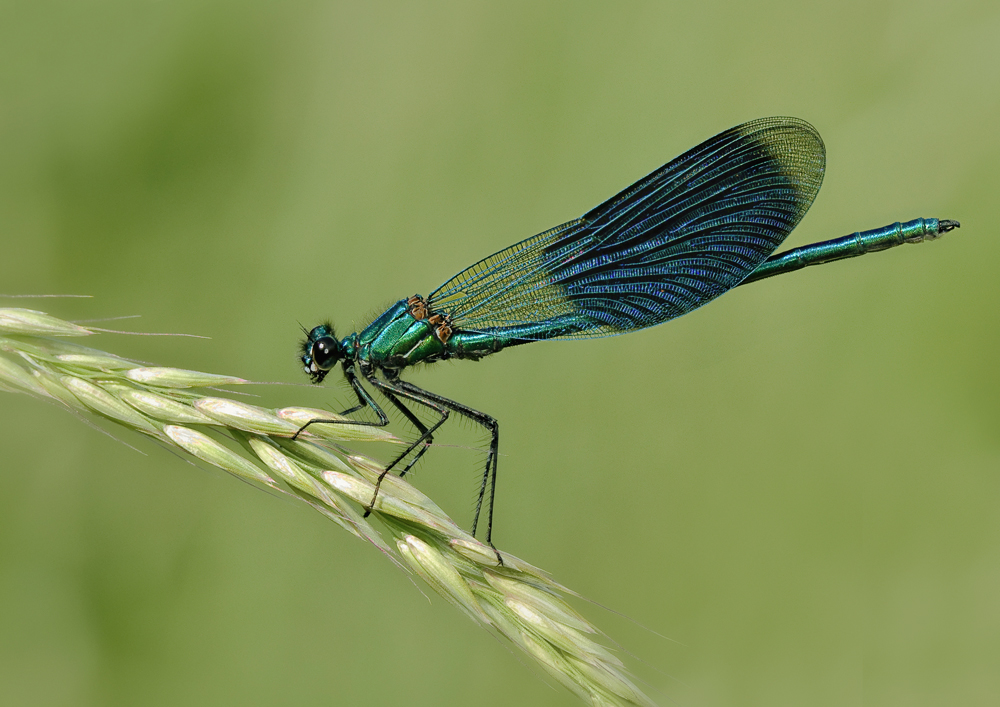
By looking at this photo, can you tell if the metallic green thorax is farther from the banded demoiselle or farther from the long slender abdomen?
the long slender abdomen

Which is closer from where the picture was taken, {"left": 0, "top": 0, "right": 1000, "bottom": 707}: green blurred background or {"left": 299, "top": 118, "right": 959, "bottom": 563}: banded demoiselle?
{"left": 299, "top": 118, "right": 959, "bottom": 563}: banded demoiselle

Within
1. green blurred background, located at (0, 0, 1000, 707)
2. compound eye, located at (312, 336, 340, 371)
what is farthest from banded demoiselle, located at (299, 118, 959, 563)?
green blurred background, located at (0, 0, 1000, 707)

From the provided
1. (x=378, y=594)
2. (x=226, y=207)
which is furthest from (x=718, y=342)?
(x=226, y=207)

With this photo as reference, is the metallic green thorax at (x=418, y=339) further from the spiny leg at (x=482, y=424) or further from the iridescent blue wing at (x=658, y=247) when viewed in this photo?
the spiny leg at (x=482, y=424)

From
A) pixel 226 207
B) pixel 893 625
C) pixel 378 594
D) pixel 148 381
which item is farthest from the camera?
pixel 226 207

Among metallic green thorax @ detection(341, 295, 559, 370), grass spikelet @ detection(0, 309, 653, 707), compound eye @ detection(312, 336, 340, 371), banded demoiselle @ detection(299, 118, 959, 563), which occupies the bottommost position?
grass spikelet @ detection(0, 309, 653, 707)

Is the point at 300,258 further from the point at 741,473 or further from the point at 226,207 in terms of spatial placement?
the point at 741,473

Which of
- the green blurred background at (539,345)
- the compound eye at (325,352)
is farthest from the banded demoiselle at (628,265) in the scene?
the green blurred background at (539,345)
